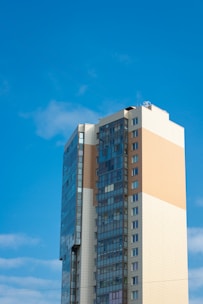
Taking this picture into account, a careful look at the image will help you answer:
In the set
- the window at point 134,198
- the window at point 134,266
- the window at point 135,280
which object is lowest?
the window at point 135,280

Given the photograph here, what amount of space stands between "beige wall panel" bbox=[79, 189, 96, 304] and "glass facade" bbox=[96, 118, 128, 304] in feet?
7.01

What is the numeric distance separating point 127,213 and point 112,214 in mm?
2740

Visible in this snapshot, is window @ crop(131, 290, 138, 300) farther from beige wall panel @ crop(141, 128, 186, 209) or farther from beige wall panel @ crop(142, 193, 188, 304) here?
beige wall panel @ crop(141, 128, 186, 209)

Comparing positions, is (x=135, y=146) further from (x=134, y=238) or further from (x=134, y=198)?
(x=134, y=238)

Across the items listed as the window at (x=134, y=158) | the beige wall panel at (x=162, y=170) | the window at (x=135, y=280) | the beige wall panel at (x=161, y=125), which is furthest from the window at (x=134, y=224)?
the beige wall panel at (x=161, y=125)

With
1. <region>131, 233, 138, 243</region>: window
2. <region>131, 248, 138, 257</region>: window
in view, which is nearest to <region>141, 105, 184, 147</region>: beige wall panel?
<region>131, 233, 138, 243</region>: window

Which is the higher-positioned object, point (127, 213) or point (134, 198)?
point (134, 198)

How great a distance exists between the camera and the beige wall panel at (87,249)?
4336 inches

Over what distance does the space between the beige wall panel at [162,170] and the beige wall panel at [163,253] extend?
5.66 ft

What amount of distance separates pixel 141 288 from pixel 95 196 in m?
19.8

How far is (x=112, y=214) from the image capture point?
4373 inches

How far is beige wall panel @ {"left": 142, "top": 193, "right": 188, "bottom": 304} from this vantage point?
104 meters

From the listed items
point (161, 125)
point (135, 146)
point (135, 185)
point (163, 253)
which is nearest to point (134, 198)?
point (135, 185)

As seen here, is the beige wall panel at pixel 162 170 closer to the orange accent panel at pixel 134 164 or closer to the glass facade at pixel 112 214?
the orange accent panel at pixel 134 164
